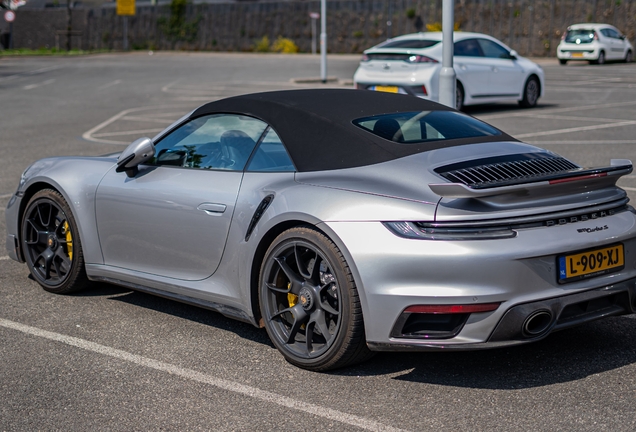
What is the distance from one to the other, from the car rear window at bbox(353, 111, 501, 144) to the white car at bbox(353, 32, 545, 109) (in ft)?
33.5

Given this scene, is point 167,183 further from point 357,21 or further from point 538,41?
point 357,21

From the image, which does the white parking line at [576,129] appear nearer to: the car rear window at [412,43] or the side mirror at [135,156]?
the car rear window at [412,43]

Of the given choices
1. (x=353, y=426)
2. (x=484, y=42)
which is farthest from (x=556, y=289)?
(x=484, y=42)

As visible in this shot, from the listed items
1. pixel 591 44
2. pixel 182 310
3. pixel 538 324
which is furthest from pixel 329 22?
pixel 538 324

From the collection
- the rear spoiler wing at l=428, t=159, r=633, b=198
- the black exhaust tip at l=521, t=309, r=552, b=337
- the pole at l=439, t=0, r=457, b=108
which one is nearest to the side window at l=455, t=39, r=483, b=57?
the pole at l=439, t=0, r=457, b=108

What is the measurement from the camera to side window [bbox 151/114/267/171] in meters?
4.96

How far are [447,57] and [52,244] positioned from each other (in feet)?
16.3

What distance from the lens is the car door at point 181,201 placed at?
15.8ft

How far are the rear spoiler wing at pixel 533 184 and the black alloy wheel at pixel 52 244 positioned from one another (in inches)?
107

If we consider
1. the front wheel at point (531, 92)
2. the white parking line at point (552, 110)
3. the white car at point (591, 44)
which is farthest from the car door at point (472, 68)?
the white car at point (591, 44)

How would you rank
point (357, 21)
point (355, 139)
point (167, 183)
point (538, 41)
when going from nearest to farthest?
point (355, 139)
point (167, 183)
point (538, 41)
point (357, 21)

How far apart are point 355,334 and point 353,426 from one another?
1.79ft

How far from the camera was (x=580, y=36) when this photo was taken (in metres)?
35.4

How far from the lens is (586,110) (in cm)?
1758
